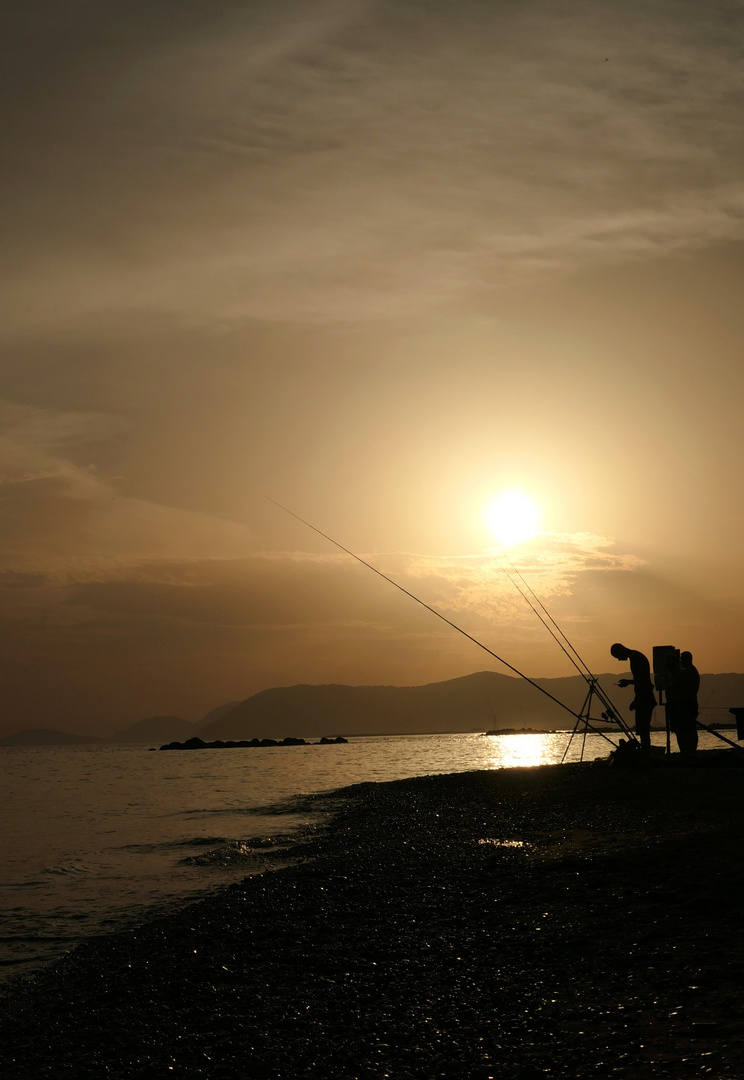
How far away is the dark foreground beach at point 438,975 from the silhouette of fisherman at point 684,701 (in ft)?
23.0

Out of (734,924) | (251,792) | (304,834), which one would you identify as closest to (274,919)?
(734,924)

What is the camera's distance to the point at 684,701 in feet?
57.2

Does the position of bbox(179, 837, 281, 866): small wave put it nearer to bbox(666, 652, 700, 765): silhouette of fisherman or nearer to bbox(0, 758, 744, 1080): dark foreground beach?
bbox(0, 758, 744, 1080): dark foreground beach

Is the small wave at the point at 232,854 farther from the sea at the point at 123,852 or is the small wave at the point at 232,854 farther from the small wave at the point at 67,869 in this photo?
the small wave at the point at 67,869

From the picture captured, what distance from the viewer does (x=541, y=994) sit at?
5184mm

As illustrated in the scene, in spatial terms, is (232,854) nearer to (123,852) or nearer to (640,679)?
(123,852)

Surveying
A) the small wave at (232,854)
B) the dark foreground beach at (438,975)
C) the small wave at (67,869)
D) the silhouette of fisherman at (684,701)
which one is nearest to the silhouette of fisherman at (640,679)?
the silhouette of fisherman at (684,701)

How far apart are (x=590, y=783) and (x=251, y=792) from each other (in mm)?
15234

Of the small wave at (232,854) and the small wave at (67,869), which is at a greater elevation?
the small wave at (232,854)

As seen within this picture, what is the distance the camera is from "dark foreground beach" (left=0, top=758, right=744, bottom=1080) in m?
4.51

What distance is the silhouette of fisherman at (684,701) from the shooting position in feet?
57.0

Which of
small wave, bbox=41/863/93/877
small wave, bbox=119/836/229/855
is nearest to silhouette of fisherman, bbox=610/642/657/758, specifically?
small wave, bbox=119/836/229/855

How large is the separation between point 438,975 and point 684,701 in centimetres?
1307

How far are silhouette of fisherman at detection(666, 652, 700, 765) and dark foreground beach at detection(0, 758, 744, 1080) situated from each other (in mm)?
7008
